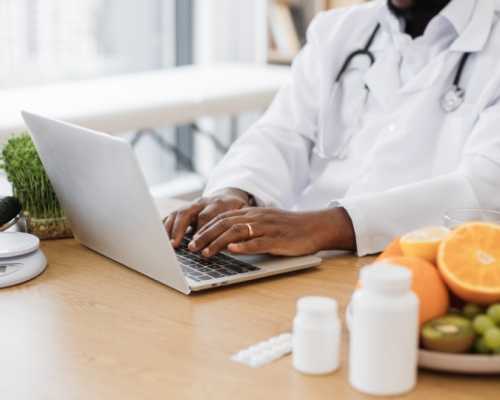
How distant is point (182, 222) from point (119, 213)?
221 mm

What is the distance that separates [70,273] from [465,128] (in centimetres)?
88

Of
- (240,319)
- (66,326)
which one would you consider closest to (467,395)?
(240,319)

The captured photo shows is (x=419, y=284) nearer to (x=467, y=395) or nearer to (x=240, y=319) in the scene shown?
(x=467, y=395)

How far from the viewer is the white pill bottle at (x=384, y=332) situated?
1.02 meters

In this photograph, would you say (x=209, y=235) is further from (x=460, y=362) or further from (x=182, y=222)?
(x=460, y=362)

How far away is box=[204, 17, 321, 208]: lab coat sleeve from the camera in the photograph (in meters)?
2.07

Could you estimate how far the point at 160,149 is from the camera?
4.44 m

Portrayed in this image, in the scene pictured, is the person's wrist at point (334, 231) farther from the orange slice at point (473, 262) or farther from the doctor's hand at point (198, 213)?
the orange slice at point (473, 262)

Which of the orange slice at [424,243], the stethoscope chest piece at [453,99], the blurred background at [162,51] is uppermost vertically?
the stethoscope chest piece at [453,99]

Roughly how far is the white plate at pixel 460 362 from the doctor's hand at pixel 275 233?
0.50m

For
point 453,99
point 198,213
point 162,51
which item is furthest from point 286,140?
point 162,51

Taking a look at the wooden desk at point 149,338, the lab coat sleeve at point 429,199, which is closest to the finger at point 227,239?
the wooden desk at point 149,338

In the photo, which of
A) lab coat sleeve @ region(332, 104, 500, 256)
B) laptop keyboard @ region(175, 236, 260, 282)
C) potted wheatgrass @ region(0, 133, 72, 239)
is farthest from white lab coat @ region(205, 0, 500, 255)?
potted wheatgrass @ region(0, 133, 72, 239)

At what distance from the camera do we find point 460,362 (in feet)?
3.62
